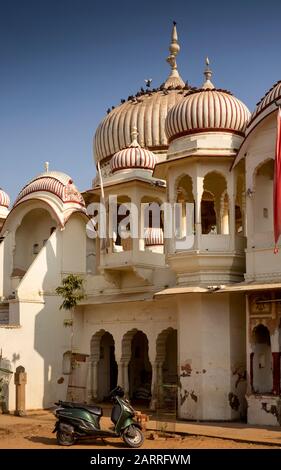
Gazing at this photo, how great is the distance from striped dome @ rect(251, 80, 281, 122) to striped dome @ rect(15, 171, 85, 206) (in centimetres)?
768

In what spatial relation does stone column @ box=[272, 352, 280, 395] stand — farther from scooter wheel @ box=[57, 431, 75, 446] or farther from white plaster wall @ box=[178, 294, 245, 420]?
scooter wheel @ box=[57, 431, 75, 446]

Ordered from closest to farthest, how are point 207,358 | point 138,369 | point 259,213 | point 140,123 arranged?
point 207,358 < point 259,213 < point 138,369 < point 140,123

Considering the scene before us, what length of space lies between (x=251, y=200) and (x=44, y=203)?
26.4 ft

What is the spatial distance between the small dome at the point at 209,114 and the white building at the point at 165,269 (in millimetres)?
30

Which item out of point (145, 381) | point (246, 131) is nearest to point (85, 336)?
point (145, 381)

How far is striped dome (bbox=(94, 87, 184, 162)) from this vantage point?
2281cm

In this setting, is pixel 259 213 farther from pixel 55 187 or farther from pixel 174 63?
pixel 174 63

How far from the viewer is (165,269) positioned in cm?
1819

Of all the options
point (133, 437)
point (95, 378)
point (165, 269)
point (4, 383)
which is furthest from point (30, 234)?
point (133, 437)

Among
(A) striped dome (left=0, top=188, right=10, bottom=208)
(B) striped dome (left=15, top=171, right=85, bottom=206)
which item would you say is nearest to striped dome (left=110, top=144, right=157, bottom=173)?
(B) striped dome (left=15, top=171, right=85, bottom=206)

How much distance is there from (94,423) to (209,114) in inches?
297

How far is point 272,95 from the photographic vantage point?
14914 millimetres

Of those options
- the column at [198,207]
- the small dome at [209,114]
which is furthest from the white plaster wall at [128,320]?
the small dome at [209,114]
